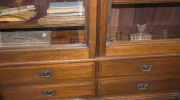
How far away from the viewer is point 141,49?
2.92ft

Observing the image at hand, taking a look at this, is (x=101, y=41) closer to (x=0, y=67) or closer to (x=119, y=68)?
(x=119, y=68)

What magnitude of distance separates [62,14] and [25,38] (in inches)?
8.6

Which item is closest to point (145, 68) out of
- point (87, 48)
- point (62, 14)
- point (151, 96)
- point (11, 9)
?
point (151, 96)

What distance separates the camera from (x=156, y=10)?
0.92 metres

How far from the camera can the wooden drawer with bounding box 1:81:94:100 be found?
3.06 ft

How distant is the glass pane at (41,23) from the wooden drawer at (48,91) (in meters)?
0.24

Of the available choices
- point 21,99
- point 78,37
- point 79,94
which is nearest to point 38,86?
point 21,99

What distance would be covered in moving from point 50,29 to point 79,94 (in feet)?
1.32

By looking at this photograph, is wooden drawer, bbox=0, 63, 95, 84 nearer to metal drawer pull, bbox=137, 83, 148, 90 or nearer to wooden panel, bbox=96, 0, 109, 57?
wooden panel, bbox=96, 0, 109, 57

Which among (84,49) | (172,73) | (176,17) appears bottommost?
(172,73)

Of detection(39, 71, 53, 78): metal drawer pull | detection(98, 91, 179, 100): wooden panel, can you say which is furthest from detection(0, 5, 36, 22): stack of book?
detection(98, 91, 179, 100): wooden panel

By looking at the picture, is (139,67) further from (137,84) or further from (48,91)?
(48,91)

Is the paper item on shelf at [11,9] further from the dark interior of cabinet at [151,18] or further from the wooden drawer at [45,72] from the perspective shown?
the dark interior of cabinet at [151,18]

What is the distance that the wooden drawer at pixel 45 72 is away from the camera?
2.87 ft
